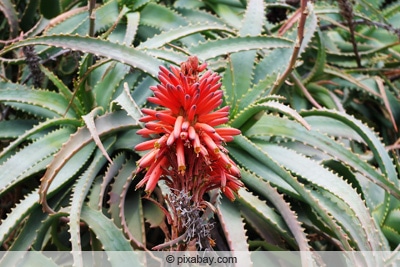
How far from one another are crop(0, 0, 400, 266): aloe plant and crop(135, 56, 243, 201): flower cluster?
0.11 m

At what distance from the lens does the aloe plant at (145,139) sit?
3.84 feet

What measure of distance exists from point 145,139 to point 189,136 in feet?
1.61

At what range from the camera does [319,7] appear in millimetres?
1878

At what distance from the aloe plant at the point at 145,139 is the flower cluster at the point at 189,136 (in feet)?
0.35

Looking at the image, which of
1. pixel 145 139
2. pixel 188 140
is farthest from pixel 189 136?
pixel 145 139

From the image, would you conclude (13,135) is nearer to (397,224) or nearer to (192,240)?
(192,240)

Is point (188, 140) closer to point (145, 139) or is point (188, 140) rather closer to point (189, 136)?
point (189, 136)

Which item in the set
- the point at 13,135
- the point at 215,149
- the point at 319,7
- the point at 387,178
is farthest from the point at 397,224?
the point at 13,135

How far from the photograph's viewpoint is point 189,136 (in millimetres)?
854

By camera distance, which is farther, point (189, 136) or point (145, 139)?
point (145, 139)

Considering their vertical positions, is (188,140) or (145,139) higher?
(145,139)

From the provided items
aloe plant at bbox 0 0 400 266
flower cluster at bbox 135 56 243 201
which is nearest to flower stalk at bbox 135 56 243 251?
flower cluster at bbox 135 56 243 201

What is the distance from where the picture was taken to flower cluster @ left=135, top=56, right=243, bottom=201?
87cm

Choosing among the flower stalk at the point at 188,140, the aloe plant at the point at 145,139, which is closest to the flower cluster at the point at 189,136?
the flower stalk at the point at 188,140
